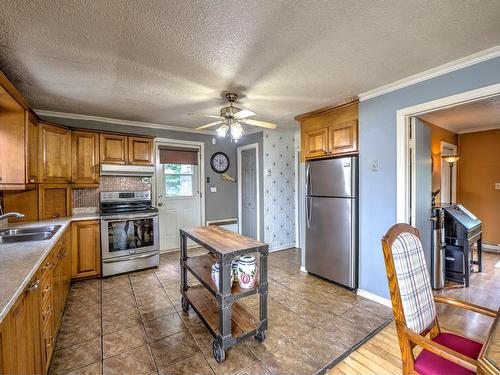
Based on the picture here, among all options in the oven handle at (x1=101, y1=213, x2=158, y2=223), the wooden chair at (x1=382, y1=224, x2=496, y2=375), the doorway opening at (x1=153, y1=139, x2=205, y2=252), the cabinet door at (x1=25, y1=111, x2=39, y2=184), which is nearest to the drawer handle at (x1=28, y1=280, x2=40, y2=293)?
the cabinet door at (x1=25, y1=111, x2=39, y2=184)

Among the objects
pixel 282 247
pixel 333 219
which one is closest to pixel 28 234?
pixel 333 219

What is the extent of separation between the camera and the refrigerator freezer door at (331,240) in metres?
2.96

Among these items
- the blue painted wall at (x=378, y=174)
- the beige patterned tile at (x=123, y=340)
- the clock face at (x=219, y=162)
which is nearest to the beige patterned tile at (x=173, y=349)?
the beige patterned tile at (x=123, y=340)

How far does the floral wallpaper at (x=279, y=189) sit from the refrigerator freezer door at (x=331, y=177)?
1.35 meters

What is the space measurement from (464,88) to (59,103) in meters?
4.42

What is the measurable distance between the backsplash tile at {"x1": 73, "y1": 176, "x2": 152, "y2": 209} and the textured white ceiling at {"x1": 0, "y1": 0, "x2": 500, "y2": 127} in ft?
4.75

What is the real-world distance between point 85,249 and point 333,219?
332cm

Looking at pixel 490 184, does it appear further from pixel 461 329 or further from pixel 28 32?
pixel 28 32

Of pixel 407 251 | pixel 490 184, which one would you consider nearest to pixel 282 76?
pixel 407 251

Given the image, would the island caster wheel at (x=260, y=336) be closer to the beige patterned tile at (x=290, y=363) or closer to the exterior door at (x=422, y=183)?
the beige patterned tile at (x=290, y=363)

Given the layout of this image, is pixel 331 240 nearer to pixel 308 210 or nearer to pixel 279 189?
pixel 308 210

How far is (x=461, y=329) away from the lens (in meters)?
2.24

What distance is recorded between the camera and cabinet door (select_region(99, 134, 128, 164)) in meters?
3.62

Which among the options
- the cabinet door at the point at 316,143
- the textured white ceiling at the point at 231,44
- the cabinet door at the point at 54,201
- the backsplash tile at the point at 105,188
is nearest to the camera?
the textured white ceiling at the point at 231,44
